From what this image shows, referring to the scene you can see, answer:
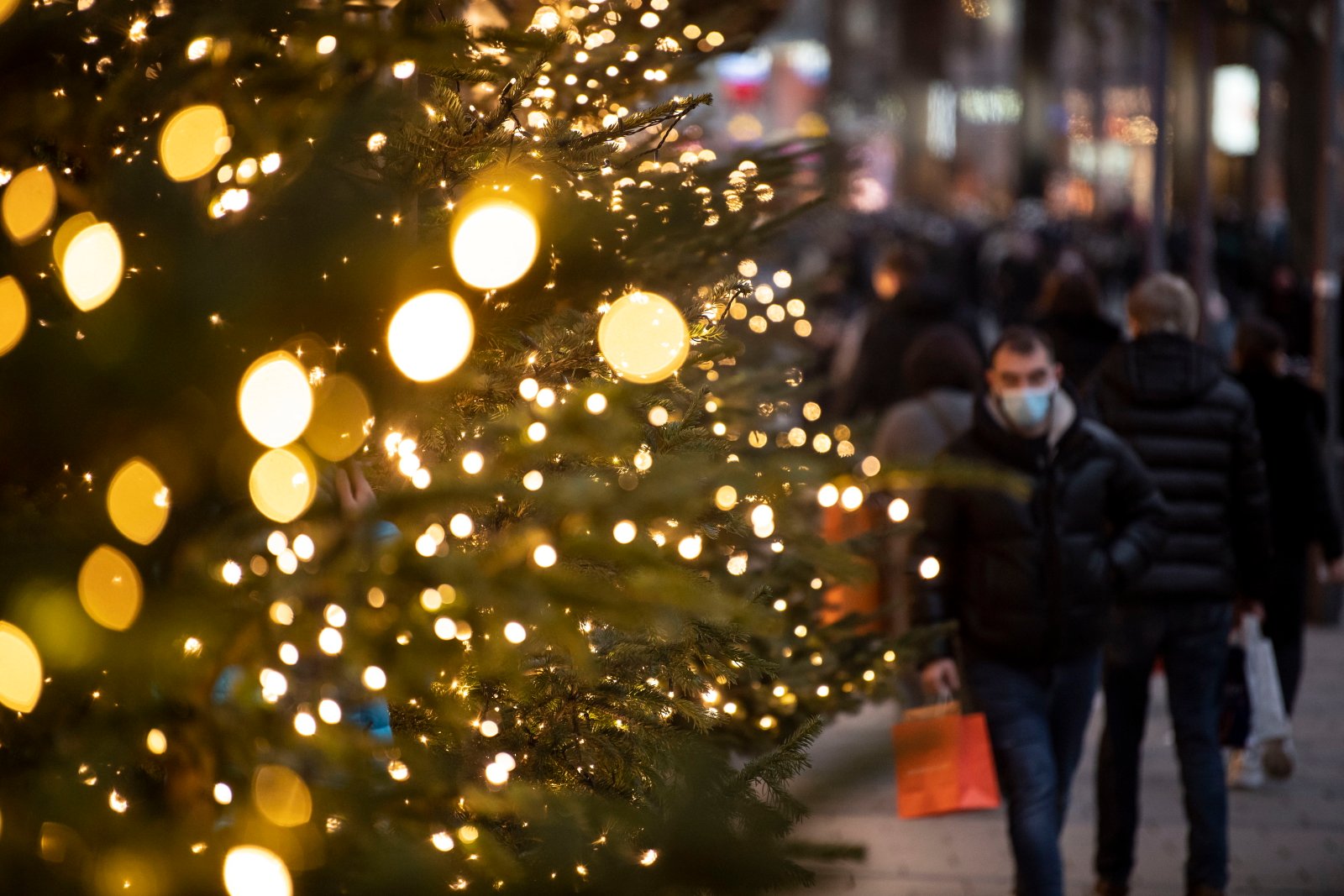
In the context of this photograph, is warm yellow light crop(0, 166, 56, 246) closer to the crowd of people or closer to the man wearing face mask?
the crowd of people

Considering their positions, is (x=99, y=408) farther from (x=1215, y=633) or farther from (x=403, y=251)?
(x=1215, y=633)

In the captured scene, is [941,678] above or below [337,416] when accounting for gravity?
below

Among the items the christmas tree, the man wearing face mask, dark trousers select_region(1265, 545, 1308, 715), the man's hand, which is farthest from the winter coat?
the christmas tree

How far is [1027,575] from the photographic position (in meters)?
4.71

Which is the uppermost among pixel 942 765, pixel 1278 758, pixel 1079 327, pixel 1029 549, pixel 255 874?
pixel 255 874

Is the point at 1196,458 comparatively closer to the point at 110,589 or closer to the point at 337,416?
the point at 337,416

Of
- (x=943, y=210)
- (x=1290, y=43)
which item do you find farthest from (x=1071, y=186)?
(x=1290, y=43)

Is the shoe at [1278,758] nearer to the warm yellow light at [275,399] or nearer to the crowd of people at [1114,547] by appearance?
the crowd of people at [1114,547]

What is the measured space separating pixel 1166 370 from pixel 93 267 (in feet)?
15.2

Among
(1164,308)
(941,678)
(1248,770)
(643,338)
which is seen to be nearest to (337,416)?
(643,338)

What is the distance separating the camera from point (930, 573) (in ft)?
14.6

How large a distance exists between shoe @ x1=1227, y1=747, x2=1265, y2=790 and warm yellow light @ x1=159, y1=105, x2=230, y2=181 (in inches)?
242

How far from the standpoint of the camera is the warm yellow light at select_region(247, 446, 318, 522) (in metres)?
1.28

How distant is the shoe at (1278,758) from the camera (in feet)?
22.5
